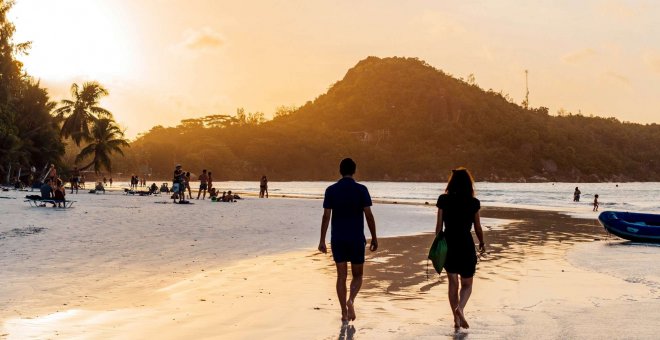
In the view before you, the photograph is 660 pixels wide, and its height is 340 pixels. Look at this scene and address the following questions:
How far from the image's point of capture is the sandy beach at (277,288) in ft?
Result: 23.8

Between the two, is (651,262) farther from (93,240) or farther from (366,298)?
(93,240)

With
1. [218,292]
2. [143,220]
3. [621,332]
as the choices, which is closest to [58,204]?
[143,220]

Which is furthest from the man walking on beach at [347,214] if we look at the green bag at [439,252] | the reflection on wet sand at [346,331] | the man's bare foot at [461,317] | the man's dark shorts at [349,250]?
the man's bare foot at [461,317]

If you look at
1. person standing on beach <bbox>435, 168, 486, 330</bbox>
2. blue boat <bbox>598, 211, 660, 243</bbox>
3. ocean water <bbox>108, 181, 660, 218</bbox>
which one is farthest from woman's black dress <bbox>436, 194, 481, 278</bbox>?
ocean water <bbox>108, 181, 660, 218</bbox>

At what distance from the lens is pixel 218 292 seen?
31.4 ft

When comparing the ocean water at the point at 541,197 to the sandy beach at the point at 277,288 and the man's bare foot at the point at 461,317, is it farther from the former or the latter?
the man's bare foot at the point at 461,317

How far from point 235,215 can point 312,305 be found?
18518 mm

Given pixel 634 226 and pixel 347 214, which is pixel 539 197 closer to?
pixel 634 226

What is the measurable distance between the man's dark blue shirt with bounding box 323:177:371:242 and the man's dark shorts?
0.19ft

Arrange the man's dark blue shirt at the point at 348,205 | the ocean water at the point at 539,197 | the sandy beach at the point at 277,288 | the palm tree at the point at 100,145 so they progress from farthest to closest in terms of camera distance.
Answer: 1. the palm tree at the point at 100,145
2. the ocean water at the point at 539,197
3. the man's dark blue shirt at the point at 348,205
4. the sandy beach at the point at 277,288

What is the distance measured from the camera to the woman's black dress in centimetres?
733

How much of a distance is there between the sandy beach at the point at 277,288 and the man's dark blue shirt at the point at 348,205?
3.60ft

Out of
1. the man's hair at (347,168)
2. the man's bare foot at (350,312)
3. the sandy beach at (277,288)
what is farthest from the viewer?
the man's bare foot at (350,312)

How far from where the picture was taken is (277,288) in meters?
10.1
